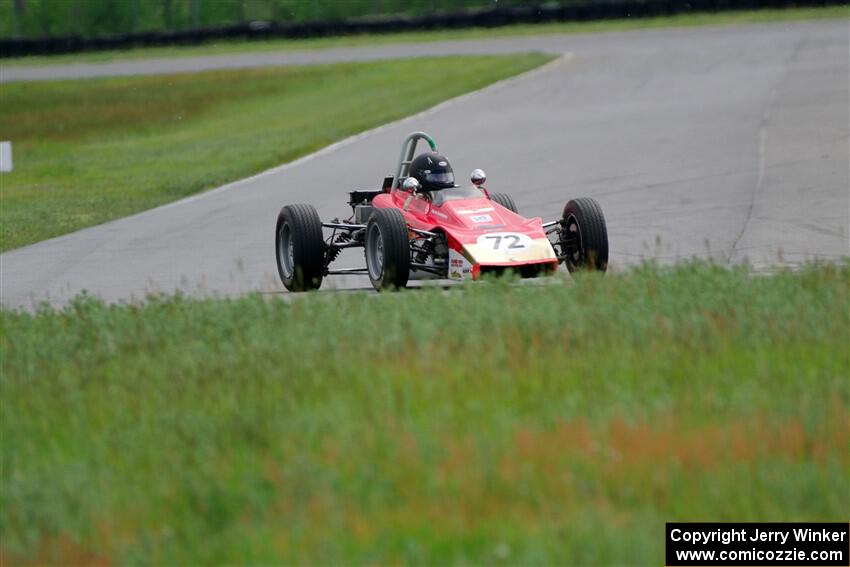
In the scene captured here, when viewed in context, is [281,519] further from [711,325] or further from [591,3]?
[591,3]

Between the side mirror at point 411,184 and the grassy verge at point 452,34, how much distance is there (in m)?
33.5

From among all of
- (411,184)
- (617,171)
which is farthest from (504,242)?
(617,171)

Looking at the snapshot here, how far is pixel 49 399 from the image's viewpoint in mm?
8031

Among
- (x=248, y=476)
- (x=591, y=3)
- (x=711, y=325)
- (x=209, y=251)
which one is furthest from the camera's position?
(x=591, y=3)

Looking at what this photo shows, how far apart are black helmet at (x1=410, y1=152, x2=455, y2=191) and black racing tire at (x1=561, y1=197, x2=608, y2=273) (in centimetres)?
124

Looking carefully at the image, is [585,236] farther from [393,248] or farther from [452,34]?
[452,34]

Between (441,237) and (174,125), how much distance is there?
977 inches

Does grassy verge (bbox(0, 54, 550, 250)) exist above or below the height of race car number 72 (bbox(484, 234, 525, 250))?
below

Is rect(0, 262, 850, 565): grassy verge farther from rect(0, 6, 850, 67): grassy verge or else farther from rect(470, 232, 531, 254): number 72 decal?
rect(0, 6, 850, 67): grassy verge

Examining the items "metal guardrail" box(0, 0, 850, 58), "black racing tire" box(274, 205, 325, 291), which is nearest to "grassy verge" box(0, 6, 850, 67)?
"metal guardrail" box(0, 0, 850, 58)

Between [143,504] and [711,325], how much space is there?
12.9 feet

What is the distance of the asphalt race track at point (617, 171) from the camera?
1528 cm

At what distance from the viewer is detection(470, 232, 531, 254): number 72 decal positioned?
40.6 feet

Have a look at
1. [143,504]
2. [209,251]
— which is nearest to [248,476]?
[143,504]
